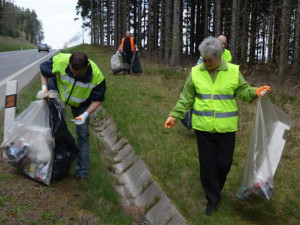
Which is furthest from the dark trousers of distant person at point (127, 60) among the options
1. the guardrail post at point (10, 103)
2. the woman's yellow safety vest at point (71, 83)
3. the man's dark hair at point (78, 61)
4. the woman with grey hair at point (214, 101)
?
the woman with grey hair at point (214, 101)

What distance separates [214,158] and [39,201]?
1820mm

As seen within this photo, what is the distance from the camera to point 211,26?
1446 inches

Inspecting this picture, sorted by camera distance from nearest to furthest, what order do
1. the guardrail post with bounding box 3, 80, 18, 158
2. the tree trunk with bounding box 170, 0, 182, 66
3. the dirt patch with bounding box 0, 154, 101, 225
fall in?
the dirt patch with bounding box 0, 154, 101, 225
the guardrail post with bounding box 3, 80, 18, 158
the tree trunk with bounding box 170, 0, 182, 66

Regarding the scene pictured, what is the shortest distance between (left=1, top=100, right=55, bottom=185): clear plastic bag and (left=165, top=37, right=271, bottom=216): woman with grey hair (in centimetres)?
143

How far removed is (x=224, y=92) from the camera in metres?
3.68

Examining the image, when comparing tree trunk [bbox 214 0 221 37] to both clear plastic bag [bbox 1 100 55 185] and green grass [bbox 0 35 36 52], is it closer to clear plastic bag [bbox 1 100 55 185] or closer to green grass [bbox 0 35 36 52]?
clear plastic bag [bbox 1 100 55 185]

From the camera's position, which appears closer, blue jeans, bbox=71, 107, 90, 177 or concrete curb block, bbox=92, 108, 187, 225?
concrete curb block, bbox=92, 108, 187, 225

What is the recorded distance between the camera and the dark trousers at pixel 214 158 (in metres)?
3.84

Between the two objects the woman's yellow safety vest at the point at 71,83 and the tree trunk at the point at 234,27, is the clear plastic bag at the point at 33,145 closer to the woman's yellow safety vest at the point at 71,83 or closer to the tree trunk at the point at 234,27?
the woman's yellow safety vest at the point at 71,83

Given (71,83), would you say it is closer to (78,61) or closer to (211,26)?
(78,61)

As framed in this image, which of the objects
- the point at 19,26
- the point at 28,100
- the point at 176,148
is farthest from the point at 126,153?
the point at 19,26

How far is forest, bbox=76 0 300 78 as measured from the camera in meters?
10.3

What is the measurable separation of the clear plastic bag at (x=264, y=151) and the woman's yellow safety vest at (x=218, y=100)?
29 cm

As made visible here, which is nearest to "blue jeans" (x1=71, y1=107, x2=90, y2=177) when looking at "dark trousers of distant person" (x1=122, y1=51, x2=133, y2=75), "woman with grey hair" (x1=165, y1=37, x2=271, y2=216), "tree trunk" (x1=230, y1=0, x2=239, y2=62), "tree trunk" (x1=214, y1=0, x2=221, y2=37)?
"woman with grey hair" (x1=165, y1=37, x2=271, y2=216)
